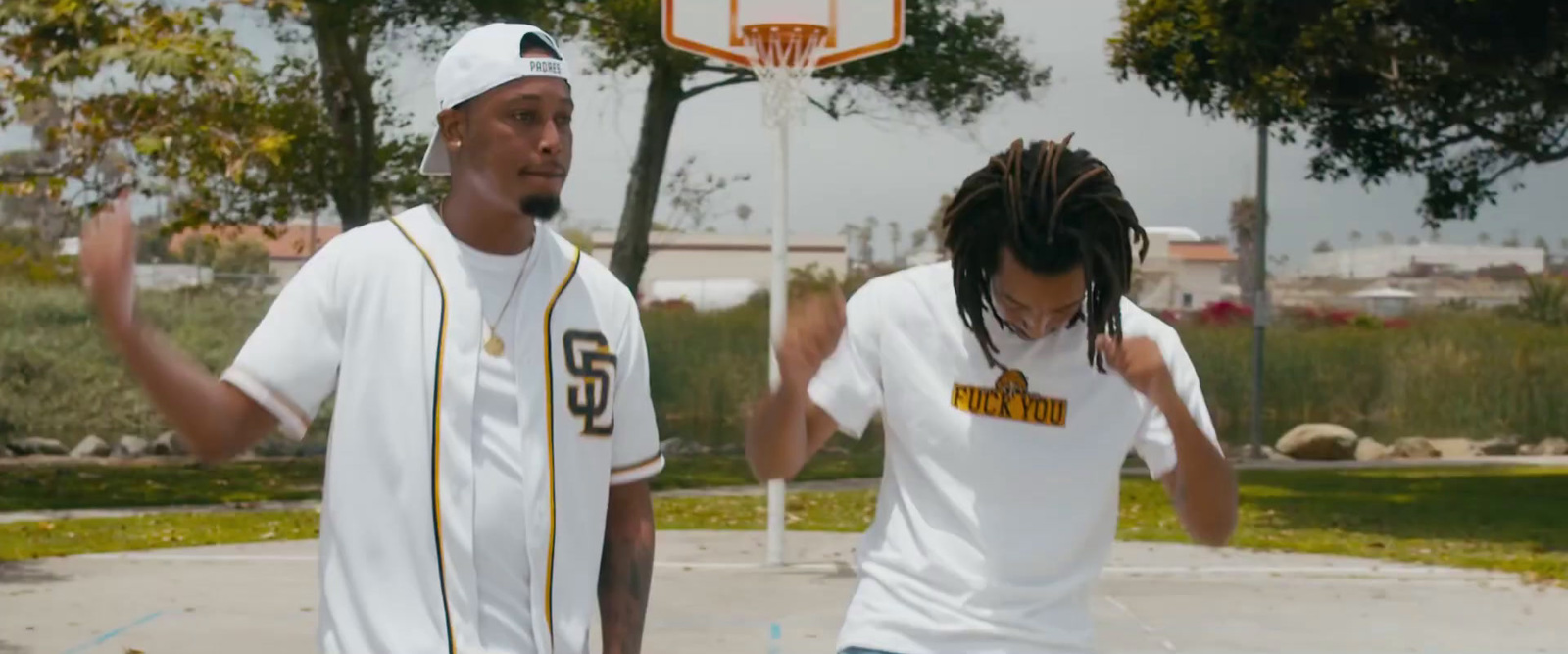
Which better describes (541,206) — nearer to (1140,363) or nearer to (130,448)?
(1140,363)

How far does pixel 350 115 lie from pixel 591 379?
20.4 m

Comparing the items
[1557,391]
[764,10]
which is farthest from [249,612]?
[1557,391]

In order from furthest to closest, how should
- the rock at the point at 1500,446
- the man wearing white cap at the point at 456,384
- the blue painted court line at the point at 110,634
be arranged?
the rock at the point at 1500,446, the blue painted court line at the point at 110,634, the man wearing white cap at the point at 456,384

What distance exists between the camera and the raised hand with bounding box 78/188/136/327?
2.97 meters

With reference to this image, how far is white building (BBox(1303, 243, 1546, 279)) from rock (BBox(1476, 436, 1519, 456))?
7.82ft

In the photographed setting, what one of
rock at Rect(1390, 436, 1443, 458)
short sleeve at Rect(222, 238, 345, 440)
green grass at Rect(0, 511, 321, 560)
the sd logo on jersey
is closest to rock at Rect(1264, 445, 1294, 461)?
rock at Rect(1390, 436, 1443, 458)

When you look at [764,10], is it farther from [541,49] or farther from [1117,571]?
[541,49]

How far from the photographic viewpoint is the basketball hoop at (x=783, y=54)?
12.2m

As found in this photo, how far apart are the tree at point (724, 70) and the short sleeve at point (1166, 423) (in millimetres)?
18601

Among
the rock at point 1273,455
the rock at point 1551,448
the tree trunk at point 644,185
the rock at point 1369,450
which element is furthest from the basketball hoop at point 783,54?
the rock at point 1551,448

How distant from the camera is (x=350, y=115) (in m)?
23.1

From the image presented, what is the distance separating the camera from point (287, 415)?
10.5 feet

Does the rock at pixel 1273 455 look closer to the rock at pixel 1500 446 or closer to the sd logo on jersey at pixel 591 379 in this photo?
the rock at pixel 1500 446

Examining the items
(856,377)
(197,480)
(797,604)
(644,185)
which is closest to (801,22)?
(797,604)
